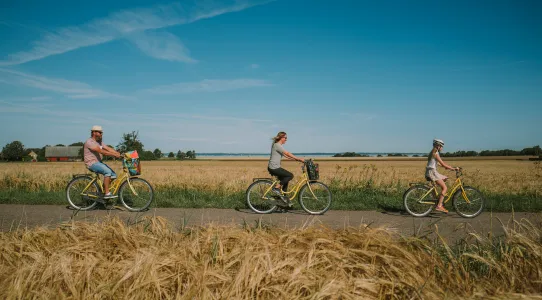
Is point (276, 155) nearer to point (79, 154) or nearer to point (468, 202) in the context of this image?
point (468, 202)

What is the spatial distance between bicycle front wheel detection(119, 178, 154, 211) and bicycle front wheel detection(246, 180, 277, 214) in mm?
2839

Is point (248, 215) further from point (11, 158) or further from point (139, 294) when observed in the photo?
point (11, 158)

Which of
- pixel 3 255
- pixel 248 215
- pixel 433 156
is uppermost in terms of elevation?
pixel 433 156

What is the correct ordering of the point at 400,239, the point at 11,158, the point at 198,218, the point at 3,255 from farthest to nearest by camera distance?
the point at 11,158
the point at 198,218
the point at 400,239
the point at 3,255

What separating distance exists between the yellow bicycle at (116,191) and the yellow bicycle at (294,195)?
9.81 feet

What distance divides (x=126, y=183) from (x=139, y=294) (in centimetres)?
713

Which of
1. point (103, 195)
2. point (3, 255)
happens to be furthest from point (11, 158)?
point (3, 255)

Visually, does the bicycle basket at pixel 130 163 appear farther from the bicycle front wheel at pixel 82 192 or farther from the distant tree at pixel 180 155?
the distant tree at pixel 180 155

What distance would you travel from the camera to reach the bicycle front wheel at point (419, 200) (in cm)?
834

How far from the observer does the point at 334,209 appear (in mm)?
8984

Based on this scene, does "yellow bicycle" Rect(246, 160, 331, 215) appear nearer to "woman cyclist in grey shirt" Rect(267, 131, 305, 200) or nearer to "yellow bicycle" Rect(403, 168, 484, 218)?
"woman cyclist in grey shirt" Rect(267, 131, 305, 200)

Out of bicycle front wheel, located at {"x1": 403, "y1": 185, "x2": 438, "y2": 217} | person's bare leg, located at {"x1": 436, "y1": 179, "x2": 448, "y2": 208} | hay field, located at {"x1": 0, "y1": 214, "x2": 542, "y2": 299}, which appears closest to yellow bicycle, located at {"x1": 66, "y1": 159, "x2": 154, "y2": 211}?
hay field, located at {"x1": 0, "y1": 214, "x2": 542, "y2": 299}

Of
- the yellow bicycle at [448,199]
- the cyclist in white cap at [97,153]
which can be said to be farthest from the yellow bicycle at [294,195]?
the cyclist in white cap at [97,153]

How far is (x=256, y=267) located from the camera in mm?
2561
